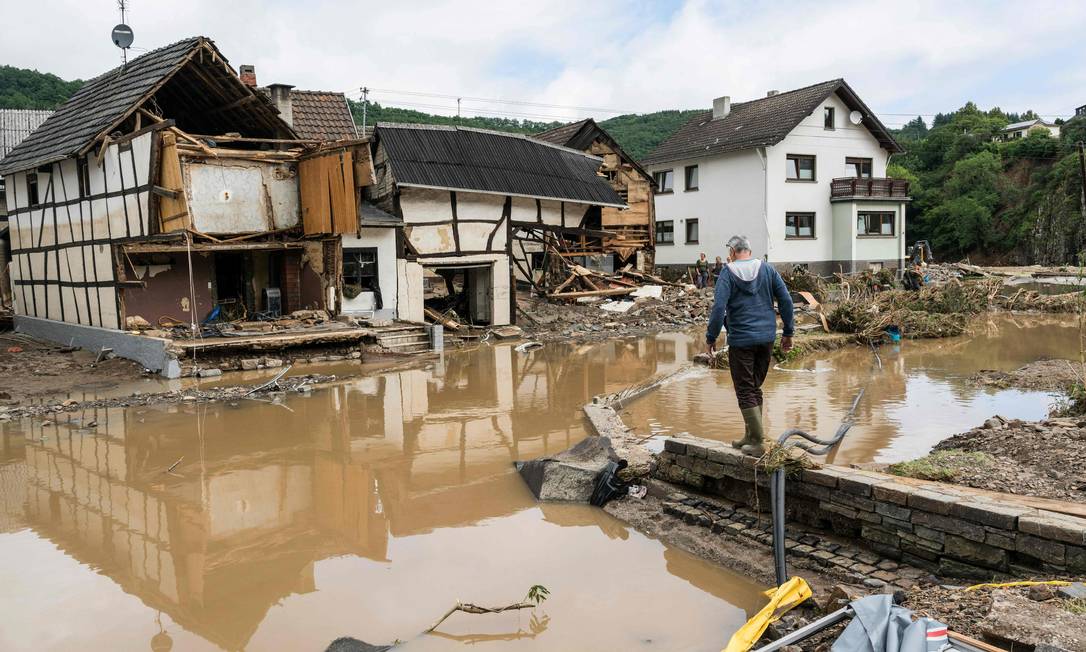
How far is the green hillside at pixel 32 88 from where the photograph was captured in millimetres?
32844

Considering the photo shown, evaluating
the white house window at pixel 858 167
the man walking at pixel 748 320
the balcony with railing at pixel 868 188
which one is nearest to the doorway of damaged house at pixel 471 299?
the man walking at pixel 748 320

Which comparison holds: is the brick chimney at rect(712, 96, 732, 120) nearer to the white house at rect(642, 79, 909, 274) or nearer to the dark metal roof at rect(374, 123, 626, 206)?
the white house at rect(642, 79, 909, 274)

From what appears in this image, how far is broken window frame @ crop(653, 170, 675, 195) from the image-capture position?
37.9 m

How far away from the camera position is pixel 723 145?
34469mm

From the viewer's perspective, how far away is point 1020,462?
679 centimetres

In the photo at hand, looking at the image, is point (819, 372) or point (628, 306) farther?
point (628, 306)

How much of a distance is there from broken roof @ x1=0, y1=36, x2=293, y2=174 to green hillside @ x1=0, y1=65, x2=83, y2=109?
1634 cm

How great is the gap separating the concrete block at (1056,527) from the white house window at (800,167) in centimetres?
3067

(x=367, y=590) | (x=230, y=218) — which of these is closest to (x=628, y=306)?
(x=230, y=218)

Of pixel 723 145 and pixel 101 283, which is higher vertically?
pixel 723 145

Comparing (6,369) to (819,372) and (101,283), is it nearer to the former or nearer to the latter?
(101,283)

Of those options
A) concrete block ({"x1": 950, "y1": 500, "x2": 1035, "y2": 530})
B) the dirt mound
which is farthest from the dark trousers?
the dirt mound

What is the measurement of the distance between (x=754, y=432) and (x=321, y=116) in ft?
68.5

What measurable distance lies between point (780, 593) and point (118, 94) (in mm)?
17903
